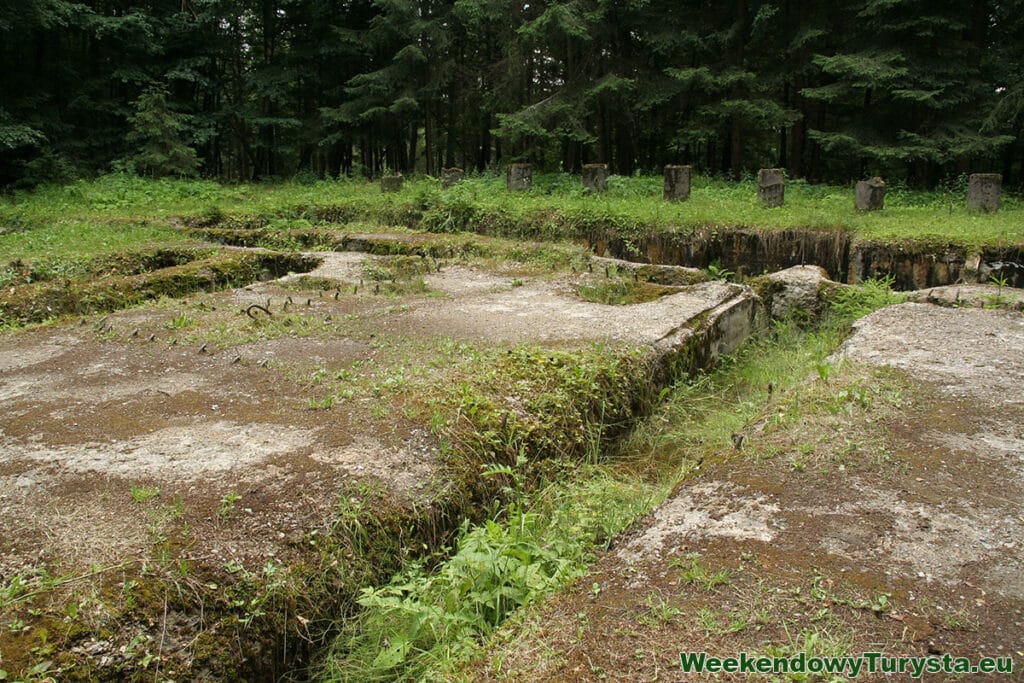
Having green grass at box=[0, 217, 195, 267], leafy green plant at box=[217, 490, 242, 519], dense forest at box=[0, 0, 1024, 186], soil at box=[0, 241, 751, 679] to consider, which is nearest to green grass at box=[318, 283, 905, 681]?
soil at box=[0, 241, 751, 679]

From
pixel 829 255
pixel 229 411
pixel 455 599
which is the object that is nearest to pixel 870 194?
pixel 829 255

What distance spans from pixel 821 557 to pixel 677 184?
10.6 meters

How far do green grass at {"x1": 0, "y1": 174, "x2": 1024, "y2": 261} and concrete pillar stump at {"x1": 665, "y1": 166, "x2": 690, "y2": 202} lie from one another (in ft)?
0.61

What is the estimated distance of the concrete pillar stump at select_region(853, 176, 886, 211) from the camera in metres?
11.0

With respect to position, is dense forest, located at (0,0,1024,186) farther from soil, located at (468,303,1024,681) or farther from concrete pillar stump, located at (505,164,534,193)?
soil, located at (468,303,1024,681)

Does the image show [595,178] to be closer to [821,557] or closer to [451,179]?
[451,179]

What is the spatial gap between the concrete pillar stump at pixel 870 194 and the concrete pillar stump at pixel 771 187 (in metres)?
1.15

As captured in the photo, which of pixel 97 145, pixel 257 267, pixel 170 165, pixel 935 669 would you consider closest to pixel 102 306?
pixel 257 267

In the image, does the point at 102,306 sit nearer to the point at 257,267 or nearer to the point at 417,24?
the point at 257,267

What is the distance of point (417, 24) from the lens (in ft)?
60.6

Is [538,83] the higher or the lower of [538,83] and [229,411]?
the higher

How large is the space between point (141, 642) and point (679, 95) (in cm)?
1679

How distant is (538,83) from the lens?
1873 centimetres

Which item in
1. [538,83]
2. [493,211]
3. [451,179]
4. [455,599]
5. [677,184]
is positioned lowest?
[455,599]
